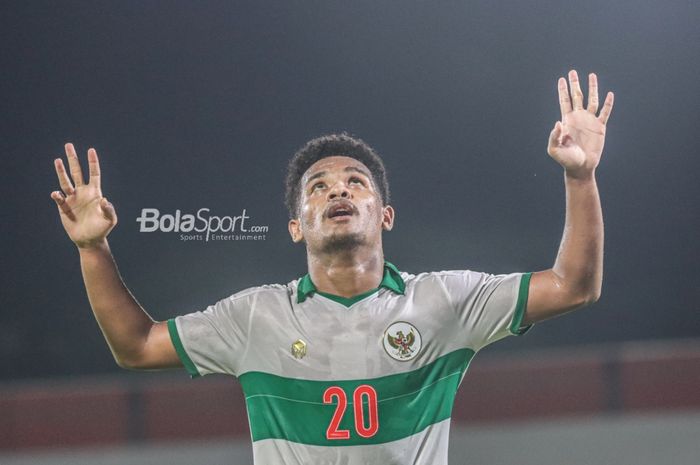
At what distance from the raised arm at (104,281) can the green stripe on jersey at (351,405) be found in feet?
0.76

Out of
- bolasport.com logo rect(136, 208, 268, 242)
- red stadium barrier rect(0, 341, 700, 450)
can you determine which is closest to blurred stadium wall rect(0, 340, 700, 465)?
red stadium barrier rect(0, 341, 700, 450)

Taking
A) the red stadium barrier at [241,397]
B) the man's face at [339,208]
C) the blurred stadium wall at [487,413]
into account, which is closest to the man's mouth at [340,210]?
the man's face at [339,208]

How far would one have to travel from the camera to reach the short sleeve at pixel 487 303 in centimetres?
177

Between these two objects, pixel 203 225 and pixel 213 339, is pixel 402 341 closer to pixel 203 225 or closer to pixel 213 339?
pixel 213 339

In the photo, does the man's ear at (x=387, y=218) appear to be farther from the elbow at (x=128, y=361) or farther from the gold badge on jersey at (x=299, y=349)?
the elbow at (x=128, y=361)

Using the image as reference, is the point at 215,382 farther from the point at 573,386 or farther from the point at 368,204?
the point at 368,204

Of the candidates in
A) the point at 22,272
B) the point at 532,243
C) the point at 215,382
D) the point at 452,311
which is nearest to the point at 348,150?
the point at 452,311

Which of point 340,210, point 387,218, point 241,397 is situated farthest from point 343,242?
point 241,397

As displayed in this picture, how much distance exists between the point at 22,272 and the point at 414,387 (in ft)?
6.63

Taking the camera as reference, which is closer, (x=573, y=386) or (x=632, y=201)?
(x=632, y=201)

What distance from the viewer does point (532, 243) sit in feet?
11.2

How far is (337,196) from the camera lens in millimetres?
1872

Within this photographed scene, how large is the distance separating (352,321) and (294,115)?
4.56ft

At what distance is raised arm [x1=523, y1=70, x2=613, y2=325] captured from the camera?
1662mm
